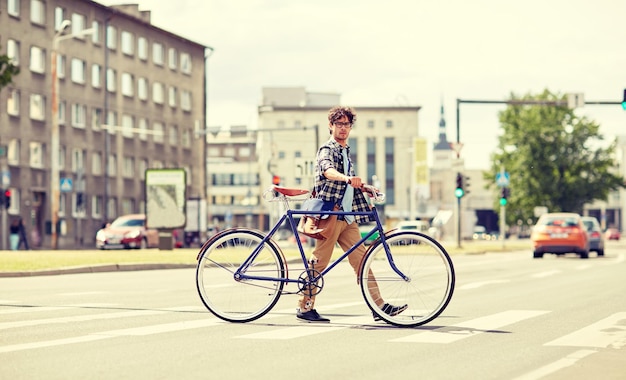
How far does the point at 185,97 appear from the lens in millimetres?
86938

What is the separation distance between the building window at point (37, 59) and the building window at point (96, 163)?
26.1 feet

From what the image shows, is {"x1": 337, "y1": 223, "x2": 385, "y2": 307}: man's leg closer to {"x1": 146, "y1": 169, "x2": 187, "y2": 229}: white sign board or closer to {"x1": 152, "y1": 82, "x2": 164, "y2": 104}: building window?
{"x1": 146, "y1": 169, "x2": 187, "y2": 229}: white sign board

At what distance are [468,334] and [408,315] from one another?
2.16ft

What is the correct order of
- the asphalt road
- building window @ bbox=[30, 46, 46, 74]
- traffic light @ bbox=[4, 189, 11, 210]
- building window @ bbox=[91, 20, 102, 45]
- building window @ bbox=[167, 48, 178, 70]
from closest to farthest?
the asphalt road < traffic light @ bbox=[4, 189, 11, 210] < building window @ bbox=[30, 46, 46, 74] < building window @ bbox=[91, 20, 102, 45] < building window @ bbox=[167, 48, 178, 70]

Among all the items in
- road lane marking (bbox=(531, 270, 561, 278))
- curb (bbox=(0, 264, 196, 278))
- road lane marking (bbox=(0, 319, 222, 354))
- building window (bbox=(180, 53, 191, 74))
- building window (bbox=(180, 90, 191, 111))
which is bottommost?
road lane marking (bbox=(531, 270, 561, 278))

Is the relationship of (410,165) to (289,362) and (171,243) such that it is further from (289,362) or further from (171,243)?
(289,362)

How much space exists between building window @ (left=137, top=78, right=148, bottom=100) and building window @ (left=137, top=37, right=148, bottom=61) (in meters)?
1.49

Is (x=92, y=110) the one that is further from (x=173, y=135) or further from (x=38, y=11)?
(x=173, y=135)

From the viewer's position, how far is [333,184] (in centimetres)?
1065

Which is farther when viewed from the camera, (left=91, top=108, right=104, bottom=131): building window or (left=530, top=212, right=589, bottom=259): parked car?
(left=91, top=108, right=104, bottom=131): building window

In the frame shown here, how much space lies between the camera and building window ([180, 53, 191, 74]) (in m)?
86.5

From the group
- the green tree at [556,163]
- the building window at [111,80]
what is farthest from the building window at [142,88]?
the green tree at [556,163]

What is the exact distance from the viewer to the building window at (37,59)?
66.3m

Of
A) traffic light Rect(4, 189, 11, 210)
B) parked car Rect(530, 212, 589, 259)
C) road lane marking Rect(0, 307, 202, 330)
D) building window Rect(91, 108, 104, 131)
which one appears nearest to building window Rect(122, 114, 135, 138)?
building window Rect(91, 108, 104, 131)
